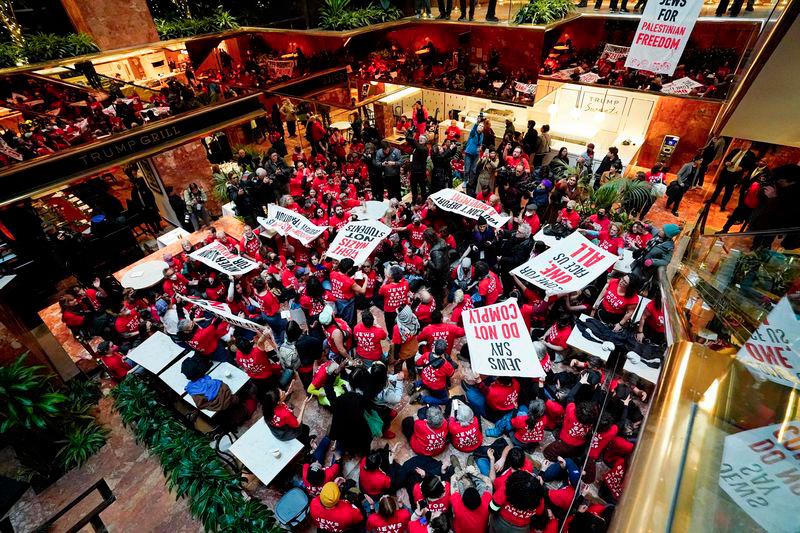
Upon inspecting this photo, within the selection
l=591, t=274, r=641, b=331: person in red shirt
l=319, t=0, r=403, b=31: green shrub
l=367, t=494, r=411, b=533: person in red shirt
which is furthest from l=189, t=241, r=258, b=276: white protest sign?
l=319, t=0, r=403, b=31: green shrub

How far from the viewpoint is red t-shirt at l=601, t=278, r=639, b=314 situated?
6.64 meters

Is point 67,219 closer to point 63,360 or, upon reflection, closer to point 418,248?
point 63,360

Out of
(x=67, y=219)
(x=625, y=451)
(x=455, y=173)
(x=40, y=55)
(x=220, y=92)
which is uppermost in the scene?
(x=40, y=55)

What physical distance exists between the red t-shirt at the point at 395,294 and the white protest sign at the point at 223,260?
3.21m

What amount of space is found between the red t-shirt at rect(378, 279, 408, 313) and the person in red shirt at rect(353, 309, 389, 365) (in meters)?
0.69

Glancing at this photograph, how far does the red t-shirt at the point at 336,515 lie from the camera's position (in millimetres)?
4316

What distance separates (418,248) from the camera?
905 centimetres

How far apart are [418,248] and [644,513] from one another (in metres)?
7.85

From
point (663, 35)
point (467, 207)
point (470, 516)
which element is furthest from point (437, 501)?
point (663, 35)

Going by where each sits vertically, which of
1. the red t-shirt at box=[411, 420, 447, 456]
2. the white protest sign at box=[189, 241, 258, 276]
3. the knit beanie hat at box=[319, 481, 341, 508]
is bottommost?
the red t-shirt at box=[411, 420, 447, 456]

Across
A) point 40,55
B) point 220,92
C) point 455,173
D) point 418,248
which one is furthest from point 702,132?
point 40,55

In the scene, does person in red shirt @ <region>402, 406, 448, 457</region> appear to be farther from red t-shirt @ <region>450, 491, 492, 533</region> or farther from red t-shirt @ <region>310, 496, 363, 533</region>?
red t-shirt @ <region>310, 496, 363, 533</region>

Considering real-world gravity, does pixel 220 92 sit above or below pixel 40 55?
below

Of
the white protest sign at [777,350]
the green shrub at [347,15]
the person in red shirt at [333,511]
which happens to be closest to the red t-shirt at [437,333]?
the person in red shirt at [333,511]
